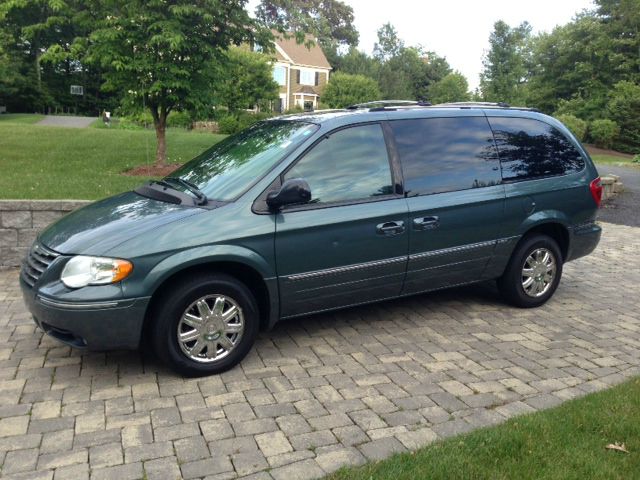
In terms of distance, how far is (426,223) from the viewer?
488 centimetres

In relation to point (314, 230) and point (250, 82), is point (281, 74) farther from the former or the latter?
point (314, 230)

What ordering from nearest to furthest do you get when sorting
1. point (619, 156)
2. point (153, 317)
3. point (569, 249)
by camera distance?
point (153, 317)
point (569, 249)
point (619, 156)

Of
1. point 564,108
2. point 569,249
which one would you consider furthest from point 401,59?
point 569,249

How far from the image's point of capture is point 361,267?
15.2ft

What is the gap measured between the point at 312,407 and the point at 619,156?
109 ft

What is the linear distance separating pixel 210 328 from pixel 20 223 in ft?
12.2

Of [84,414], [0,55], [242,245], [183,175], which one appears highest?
[0,55]

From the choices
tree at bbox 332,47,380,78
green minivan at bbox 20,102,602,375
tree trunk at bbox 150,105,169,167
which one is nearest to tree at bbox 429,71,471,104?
tree at bbox 332,47,380,78

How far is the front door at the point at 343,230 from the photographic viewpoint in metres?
4.37

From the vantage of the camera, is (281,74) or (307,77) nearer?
(281,74)

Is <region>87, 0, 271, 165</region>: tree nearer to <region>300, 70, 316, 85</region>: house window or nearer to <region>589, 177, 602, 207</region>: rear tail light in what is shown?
<region>589, 177, 602, 207</region>: rear tail light

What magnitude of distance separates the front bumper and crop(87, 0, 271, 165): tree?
26.2ft

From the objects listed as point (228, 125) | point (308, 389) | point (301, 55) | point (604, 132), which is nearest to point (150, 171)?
point (308, 389)

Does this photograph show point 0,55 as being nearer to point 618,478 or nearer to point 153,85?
point 153,85
